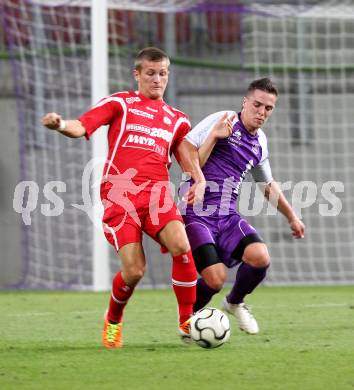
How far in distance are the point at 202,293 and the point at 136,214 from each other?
0.80 metres

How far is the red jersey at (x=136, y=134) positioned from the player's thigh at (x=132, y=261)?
0.39 meters

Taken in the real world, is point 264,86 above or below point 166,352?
above

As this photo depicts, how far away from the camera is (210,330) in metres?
5.40

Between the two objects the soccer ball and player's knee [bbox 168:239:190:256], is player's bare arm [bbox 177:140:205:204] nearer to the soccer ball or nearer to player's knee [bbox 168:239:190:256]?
player's knee [bbox 168:239:190:256]

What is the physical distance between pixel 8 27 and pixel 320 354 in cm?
690

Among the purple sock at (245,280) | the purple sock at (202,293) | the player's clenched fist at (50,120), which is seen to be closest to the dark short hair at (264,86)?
the purple sock at (245,280)

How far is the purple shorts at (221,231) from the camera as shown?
243 inches

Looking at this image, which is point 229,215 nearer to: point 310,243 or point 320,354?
point 320,354

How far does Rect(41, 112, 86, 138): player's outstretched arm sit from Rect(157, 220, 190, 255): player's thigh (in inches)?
26.9

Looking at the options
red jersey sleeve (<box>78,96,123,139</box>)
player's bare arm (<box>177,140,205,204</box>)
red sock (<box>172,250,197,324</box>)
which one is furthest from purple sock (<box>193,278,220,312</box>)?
red jersey sleeve (<box>78,96,123,139</box>)

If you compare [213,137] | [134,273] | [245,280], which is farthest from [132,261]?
[213,137]

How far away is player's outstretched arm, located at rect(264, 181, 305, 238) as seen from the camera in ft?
21.4

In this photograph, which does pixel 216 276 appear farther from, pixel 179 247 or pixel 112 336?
pixel 112 336

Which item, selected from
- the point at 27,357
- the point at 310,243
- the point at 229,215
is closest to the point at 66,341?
the point at 27,357
